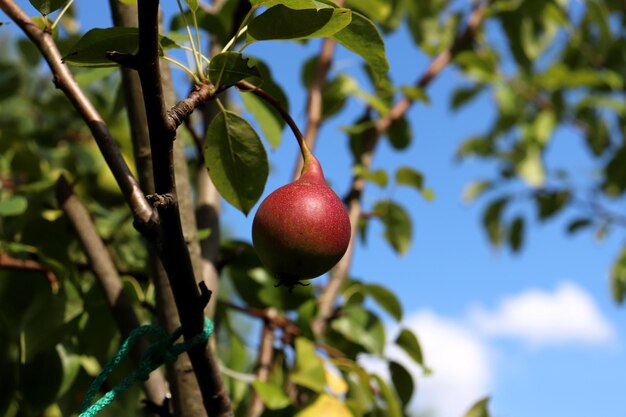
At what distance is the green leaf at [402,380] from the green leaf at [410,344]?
Answer: 1.0 inches

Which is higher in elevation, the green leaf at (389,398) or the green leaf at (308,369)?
the green leaf at (389,398)

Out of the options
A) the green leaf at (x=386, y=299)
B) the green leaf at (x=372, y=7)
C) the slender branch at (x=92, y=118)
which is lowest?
the slender branch at (x=92, y=118)

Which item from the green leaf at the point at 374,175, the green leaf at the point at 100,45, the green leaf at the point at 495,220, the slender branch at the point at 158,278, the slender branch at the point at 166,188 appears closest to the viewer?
the slender branch at the point at 166,188

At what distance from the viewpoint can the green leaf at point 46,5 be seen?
61 cm

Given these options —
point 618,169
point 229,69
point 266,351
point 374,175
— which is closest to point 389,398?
point 266,351

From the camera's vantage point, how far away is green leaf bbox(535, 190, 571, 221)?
2662 millimetres

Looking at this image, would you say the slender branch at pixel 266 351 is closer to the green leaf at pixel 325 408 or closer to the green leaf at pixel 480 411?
the green leaf at pixel 325 408

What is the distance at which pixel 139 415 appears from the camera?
0.87 meters

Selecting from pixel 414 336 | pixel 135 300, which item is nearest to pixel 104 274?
pixel 135 300

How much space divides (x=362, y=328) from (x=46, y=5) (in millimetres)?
663

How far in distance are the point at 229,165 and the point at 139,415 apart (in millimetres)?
380

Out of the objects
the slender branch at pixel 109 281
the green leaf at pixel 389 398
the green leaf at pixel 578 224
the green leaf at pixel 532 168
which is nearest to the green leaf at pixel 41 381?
the slender branch at pixel 109 281

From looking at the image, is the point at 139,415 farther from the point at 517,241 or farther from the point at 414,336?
the point at 517,241

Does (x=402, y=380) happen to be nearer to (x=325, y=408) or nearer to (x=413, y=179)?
(x=325, y=408)
